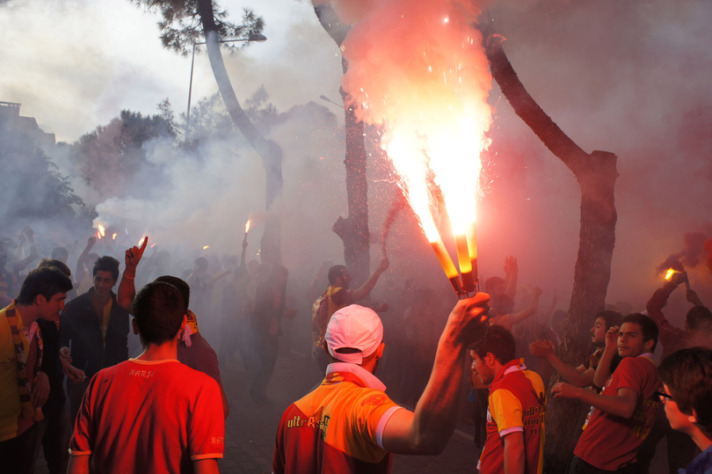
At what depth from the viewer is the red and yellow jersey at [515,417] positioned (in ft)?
10.7

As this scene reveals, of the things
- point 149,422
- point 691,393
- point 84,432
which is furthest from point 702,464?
point 84,432

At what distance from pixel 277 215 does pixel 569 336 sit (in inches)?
421

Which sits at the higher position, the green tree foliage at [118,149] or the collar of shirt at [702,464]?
the green tree foliage at [118,149]

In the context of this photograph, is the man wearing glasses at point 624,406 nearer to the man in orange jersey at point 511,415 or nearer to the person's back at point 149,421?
the man in orange jersey at point 511,415

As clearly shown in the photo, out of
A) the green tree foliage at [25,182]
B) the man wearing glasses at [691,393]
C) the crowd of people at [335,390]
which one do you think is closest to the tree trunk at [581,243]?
the crowd of people at [335,390]

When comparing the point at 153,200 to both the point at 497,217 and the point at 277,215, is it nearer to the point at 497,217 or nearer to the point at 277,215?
the point at 277,215

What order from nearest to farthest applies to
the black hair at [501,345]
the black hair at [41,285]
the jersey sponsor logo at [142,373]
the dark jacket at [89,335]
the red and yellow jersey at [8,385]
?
the jersey sponsor logo at [142,373] < the black hair at [501,345] < the red and yellow jersey at [8,385] < the black hair at [41,285] < the dark jacket at [89,335]

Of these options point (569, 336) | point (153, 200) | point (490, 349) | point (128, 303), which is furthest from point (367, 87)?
point (153, 200)

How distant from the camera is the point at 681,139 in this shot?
9.32 metres

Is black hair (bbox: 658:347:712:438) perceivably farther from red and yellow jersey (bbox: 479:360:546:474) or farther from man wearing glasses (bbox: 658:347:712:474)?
red and yellow jersey (bbox: 479:360:546:474)

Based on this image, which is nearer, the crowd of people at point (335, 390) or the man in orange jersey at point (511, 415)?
the crowd of people at point (335, 390)

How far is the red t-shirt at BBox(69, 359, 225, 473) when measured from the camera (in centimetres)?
246

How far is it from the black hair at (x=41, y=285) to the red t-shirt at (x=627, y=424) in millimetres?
4151

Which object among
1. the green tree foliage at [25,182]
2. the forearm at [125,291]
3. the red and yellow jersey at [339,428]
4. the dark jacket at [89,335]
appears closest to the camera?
the red and yellow jersey at [339,428]
